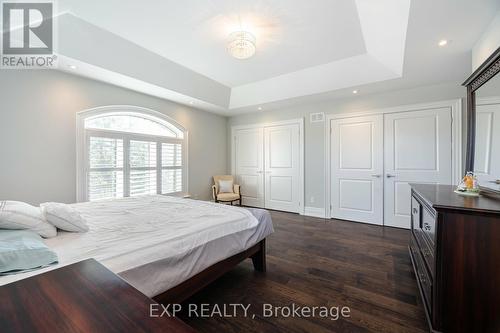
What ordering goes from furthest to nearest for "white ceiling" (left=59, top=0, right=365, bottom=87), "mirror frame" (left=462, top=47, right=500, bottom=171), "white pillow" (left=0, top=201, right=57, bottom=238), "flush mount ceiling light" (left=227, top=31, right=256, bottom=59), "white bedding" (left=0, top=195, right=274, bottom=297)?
"flush mount ceiling light" (left=227, top=31, right=256, bottom=59) → "white ceiling" (left=59, top=0, right=365, bottom=87) → "mirror frame" (left=462, top=47, right=500, bottom=171) → "white pillow" (left=0, top=201, right=57, bottom=238) → "white bedding" (left=0, top=195, right=274, bottom=297)

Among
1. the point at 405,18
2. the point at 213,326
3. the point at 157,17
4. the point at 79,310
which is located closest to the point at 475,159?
the point at 405,18

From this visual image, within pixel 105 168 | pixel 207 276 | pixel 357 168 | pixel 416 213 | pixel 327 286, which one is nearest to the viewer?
pixel 207 276

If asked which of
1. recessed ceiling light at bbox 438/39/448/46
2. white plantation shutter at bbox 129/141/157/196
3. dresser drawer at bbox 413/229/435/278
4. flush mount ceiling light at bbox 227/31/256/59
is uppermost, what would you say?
flush mount ceiling light at bbox 227/31/256/59

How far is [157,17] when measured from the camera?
7.48 ft

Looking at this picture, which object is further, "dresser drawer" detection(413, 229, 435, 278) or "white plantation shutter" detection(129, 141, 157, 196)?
"white plantation shutter" detection(129, 141, 157, 196)

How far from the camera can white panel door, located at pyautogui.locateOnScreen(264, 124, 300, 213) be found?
4684 mm

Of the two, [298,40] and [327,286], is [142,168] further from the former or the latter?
[327,286]

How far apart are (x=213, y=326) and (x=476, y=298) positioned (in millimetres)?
1661

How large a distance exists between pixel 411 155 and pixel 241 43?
327 cm

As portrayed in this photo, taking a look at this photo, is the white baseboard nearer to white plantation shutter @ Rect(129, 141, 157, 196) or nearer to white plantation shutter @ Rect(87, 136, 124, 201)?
white plantation shutter @ Rect(129, 141, 157, 196)

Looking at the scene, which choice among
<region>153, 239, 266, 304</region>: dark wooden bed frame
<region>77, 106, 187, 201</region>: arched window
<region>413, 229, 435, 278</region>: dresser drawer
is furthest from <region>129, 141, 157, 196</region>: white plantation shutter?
<region>413, 229, 435, 278</region>: dresser drawer

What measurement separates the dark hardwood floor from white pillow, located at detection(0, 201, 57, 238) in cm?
114

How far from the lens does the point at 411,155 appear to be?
11.6ft

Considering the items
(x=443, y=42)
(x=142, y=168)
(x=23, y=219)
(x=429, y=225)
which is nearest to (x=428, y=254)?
(x=429, y=225)
